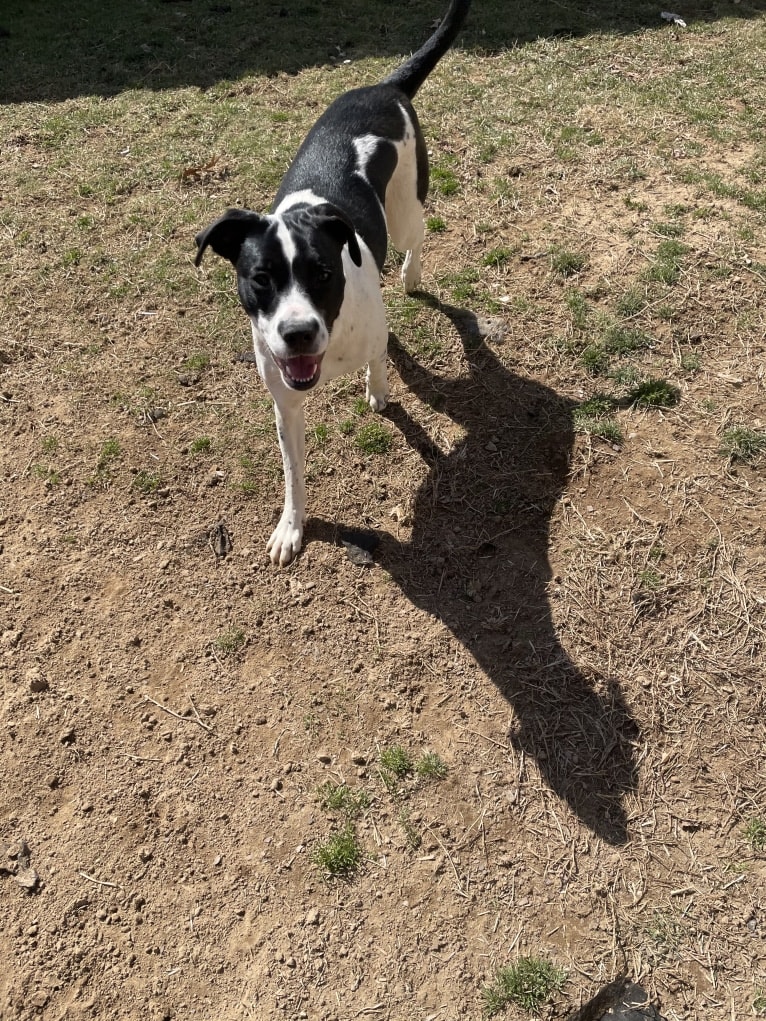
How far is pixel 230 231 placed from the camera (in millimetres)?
2939

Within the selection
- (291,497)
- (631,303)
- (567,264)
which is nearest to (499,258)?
(567,264)

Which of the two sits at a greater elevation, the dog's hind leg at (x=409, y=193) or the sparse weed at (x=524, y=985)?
the dog's hind leg at (x=409, y=193)

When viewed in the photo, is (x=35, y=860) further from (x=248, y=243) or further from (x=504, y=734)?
(x=248, y=243)

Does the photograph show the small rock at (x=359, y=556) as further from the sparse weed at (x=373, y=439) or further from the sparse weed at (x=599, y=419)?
the sparse weed at (x=599, y=419)

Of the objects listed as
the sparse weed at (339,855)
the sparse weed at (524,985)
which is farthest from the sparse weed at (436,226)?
the sparse weed at (524,985)

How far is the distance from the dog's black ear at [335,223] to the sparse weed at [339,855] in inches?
93.8

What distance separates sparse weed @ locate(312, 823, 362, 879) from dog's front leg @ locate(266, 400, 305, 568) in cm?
133

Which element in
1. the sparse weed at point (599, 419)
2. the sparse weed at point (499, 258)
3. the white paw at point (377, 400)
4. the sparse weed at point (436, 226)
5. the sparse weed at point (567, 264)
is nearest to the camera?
the sparse weed at point (599, 419)

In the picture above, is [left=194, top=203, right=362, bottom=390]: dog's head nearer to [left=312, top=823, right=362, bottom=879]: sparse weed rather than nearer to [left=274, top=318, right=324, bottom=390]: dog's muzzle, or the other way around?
[left=274, top=318, right=324, bottom=390]: dog's muzzle

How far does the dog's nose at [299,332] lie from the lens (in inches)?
107

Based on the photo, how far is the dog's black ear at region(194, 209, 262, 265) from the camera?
2.85 metres

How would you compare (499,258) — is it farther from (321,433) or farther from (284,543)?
(284,543)

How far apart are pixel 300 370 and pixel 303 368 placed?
15mm

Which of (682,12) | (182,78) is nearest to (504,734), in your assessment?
(182,78)
